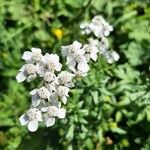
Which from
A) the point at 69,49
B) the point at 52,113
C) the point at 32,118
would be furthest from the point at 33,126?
the point at 69,49

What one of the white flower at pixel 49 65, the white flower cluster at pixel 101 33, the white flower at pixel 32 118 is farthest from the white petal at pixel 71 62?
the white flower cluster at pixel 101 33

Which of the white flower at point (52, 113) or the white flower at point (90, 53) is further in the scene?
the white flower at point (90, 53)

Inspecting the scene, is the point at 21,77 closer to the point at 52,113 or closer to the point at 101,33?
the point at 52,113

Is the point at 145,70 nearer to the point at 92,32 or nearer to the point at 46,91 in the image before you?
the point at 92,32

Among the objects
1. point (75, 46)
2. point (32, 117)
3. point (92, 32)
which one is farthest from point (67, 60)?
point (92, 32)

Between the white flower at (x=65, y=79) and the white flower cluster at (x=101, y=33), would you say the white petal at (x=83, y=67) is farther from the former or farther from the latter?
the white flower cluster at (x=101, y=33)

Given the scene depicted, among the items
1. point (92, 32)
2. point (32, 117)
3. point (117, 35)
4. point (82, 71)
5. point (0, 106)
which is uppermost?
point (117, 35)

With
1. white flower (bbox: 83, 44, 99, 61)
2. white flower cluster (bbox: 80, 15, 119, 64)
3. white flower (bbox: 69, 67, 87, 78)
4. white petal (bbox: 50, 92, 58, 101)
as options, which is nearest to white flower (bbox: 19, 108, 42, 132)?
white petal (bbox: 50, 92, 58, 101)
